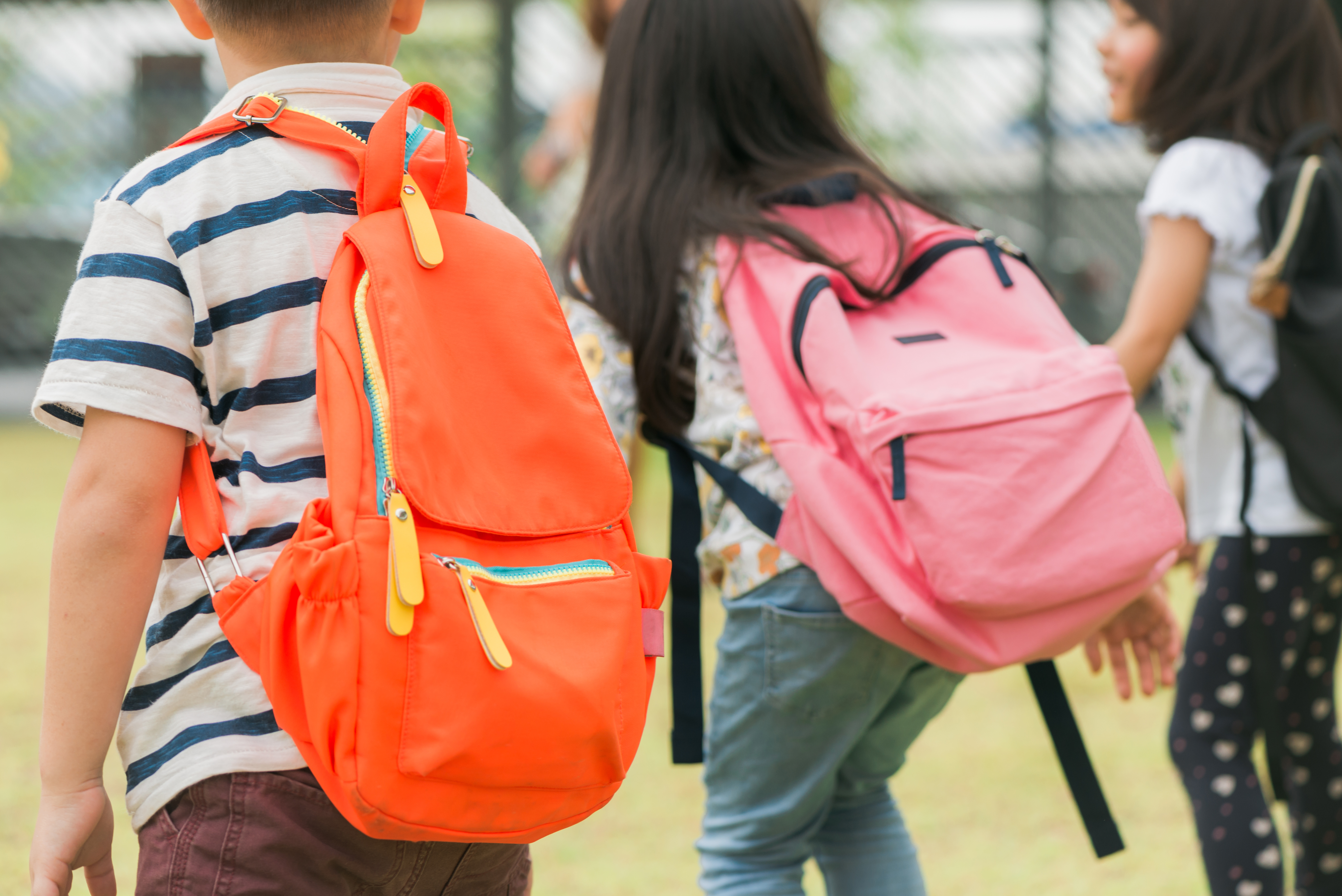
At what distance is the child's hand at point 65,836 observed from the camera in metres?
1.11

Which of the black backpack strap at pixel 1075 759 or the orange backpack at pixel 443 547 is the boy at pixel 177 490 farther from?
the black backpack strap at pixel 1075 759

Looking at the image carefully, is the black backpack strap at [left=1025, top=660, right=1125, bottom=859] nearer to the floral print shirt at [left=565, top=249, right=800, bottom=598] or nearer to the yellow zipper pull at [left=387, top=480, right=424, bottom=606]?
the floral print shirt at [left=565, top=249, right=800, bottom=598]

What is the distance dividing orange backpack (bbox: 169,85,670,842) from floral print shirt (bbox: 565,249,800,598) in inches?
18.7

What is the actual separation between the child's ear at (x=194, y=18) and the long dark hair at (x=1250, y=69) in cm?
150

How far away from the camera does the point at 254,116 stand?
1175 mm

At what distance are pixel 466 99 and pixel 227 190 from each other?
856 centimetres

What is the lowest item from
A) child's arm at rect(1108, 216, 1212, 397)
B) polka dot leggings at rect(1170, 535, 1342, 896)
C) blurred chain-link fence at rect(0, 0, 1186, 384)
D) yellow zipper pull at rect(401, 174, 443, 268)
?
blurred chain-link fence at rect(0, 0, 1186, 384)

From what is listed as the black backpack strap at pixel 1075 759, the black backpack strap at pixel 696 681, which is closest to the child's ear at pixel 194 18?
the black backpack strap at pixel 696 681

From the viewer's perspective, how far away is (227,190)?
115 cm

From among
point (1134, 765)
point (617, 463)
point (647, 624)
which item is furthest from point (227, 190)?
point (1134, 765)

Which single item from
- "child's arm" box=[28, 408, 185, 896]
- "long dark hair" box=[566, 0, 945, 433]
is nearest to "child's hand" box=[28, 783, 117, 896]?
"child's arm" box=[28, 408, 185, 896]

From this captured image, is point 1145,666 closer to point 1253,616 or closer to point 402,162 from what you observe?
point 1253,616

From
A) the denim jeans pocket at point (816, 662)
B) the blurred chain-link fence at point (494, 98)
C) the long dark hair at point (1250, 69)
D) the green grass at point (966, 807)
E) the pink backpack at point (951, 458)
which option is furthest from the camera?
the blurred chain-link fence at point (494, 98)

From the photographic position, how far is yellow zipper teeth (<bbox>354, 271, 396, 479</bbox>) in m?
1.09
